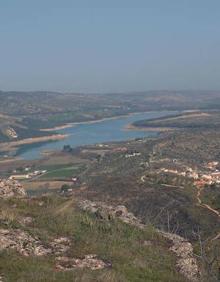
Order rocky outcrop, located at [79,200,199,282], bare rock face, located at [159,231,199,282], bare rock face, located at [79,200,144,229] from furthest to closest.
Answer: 1. bare rock face, located at [79,200,144,229]
2. rocky outcrop, located at [79,200,199,282]
3. bare rock face, located at [159,231,199,282]

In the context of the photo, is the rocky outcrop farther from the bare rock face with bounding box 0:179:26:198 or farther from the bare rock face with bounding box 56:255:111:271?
the bare rock face with bounding box 0:179:26:198

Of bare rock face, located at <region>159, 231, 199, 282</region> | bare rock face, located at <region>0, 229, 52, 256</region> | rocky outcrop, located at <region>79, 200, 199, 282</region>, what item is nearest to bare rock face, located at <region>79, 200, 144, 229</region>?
rocky outcrop, located at <region>79, 200, 199, 282</region>

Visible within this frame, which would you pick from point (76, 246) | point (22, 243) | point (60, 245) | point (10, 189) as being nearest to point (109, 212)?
point (10, 189)

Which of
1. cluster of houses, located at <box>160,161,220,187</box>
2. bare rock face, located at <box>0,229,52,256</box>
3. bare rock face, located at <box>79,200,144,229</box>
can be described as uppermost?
bare rock face, located at <box>0,229,52,256</box>

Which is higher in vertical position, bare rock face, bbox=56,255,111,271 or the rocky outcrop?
bare rock face, bbox=56,255,111,271

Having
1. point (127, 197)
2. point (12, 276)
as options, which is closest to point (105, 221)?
point (12, 276)

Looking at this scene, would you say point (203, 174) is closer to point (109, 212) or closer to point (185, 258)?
point (109, 212)

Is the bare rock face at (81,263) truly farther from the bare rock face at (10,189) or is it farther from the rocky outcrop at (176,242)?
the bare rock face at (10,189)
